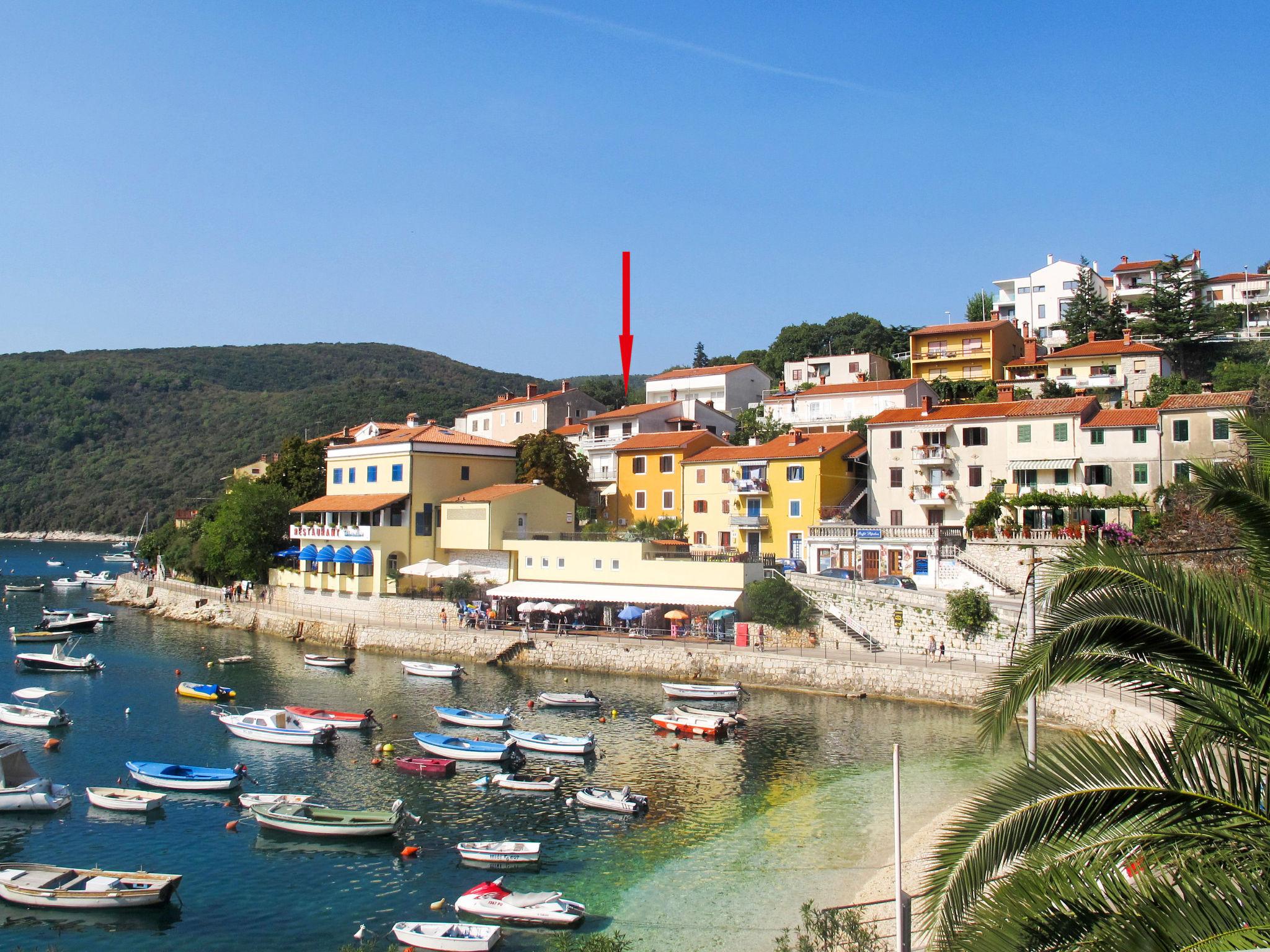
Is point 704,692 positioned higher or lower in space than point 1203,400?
lower

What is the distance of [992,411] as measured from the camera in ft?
168

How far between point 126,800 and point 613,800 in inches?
572

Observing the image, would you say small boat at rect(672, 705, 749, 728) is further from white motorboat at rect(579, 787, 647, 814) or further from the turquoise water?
white motorboat at rect(579, 787, 647, 814)

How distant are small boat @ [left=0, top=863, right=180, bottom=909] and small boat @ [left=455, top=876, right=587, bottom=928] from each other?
697cm

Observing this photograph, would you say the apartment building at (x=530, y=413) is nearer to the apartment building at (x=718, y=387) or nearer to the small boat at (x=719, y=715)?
the apartment building at (x=718, y=387)

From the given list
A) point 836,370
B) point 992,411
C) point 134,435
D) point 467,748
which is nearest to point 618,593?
point 467,748

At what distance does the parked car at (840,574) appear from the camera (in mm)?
47812

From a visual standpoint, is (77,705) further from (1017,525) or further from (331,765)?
(1017,525)

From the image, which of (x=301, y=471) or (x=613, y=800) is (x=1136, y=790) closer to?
(x=613, y=800)

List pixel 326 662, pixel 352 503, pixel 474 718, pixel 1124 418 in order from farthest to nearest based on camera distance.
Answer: pixel 352 503, pixel 326 662, pixel 1124 418, pixel 474 718

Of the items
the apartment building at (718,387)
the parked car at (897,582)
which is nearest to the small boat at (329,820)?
the parked car at (897,582)

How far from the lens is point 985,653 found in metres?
41.5

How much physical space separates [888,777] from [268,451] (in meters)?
148

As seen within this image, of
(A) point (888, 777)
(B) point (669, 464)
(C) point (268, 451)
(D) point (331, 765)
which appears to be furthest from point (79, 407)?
(A) point (888, 777)
